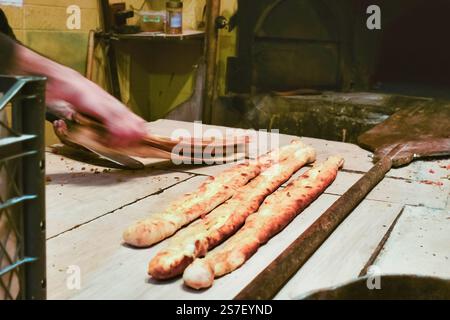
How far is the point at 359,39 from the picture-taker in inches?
179

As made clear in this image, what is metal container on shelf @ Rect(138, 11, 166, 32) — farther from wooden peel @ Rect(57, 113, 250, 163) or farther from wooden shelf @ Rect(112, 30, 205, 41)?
wooden peel @ Rect(57, 113, 250, 163)

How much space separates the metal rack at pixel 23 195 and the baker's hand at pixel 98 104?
0.86 meters

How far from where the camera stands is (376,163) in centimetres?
239

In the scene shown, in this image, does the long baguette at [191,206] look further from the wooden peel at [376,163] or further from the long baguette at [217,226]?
the wooden peel at [376,163]

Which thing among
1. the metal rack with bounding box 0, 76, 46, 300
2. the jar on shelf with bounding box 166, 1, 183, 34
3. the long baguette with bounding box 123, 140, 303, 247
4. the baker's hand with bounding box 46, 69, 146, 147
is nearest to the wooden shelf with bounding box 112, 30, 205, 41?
the jar on shelf with bounding box 166, 1, 183, 34

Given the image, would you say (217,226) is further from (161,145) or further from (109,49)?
(109,49)

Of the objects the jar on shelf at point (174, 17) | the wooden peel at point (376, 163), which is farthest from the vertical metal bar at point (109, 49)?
the wooden peel at point (376, 163)

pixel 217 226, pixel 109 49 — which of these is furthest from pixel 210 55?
pixel 217 226

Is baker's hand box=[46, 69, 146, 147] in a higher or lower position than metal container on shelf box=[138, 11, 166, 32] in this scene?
lower

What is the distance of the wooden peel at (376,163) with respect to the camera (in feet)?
3.99

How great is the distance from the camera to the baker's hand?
1.69m

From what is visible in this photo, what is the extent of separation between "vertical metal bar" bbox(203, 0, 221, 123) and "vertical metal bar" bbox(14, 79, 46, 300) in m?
3.57

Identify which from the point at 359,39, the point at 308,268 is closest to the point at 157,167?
the point at 308,268

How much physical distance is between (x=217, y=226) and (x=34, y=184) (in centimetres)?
77
